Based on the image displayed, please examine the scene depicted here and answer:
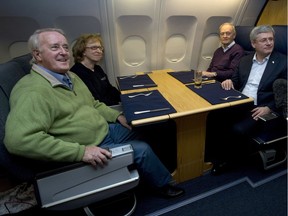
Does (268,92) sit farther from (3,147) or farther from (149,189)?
(3,147)

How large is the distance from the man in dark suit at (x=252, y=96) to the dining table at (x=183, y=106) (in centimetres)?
21

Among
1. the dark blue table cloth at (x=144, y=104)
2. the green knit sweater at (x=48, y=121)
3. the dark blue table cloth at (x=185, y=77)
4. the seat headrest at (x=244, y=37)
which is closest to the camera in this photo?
the green knit sweater at (x=48, y=121)

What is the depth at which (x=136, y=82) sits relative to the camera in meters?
2.08

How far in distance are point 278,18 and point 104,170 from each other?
283 cm

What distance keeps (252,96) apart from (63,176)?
5.91ft

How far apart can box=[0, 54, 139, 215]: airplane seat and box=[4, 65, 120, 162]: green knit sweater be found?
2.2 inches

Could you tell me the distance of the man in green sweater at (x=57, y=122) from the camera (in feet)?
3.22

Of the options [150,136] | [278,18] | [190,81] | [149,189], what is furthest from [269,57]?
[149,189]

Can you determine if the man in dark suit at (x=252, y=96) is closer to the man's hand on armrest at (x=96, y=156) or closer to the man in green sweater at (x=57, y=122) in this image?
the man in green sweater at (x=57, y=122)

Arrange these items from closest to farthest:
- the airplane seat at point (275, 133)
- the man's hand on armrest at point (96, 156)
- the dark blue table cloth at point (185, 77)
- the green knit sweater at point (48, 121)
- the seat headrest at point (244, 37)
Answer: the green knit sweater at point (48, 121)
the man's hand on armrest at point (96, 156)
the airplane seat at point (275, 133)
the dark blue table cloth at point (185, 77)
the seat headrest at point (244, 37)

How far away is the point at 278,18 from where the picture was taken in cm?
244

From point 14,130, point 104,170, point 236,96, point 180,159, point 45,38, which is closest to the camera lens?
point 14,130

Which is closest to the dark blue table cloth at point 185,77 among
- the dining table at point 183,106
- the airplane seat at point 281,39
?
the dining table at point 183,106

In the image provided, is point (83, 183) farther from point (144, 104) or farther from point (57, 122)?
point (144, 104)
